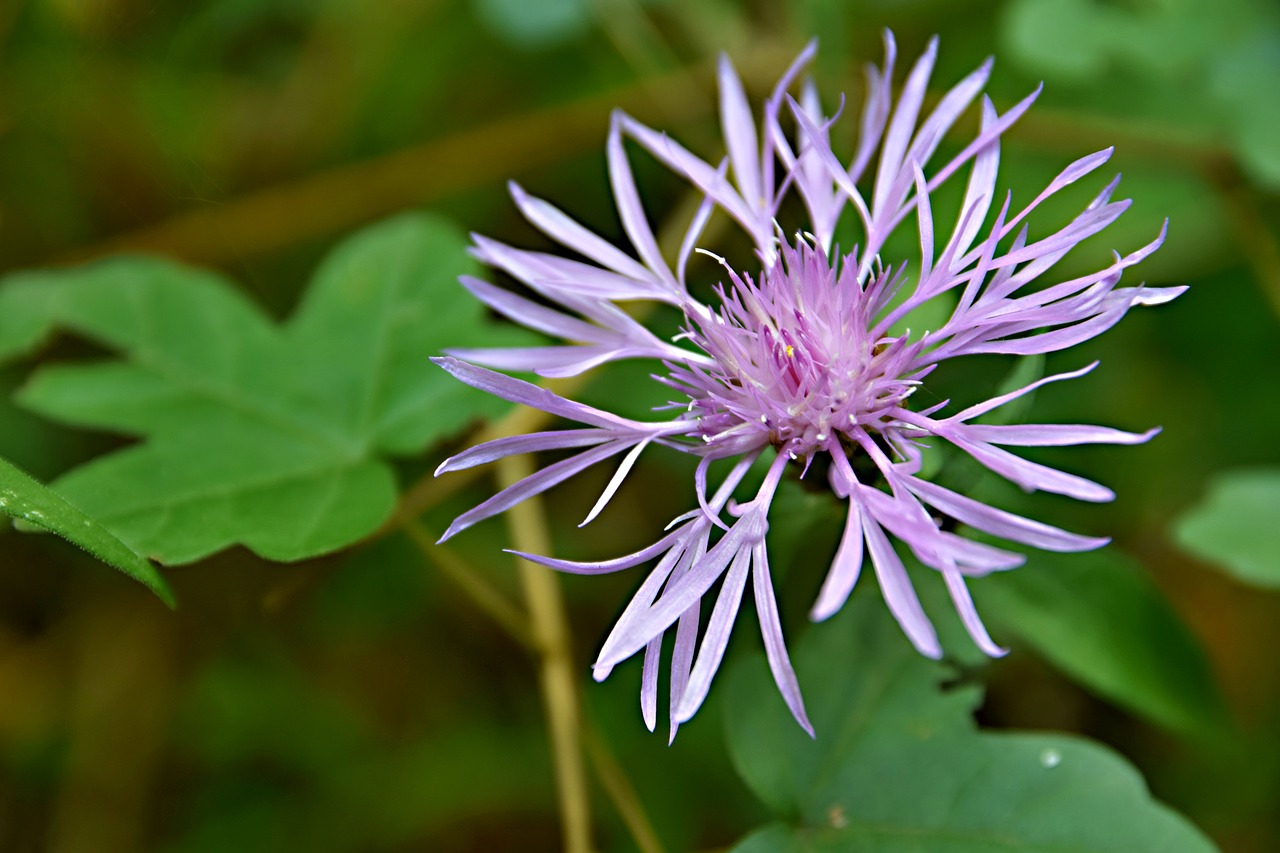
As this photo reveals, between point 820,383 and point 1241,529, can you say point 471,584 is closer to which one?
point 820,383

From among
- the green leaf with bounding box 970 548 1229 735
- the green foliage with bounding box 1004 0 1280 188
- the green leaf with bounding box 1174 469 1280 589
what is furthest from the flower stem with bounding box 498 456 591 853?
the green foliage with bounding box 1004 0 1280 188

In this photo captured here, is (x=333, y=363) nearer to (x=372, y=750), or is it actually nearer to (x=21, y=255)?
(x=372, y=750)

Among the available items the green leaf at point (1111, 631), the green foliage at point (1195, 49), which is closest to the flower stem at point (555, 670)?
the green leaf at point (1111, 631)

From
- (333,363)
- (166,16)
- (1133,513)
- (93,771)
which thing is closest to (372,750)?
(93,771)

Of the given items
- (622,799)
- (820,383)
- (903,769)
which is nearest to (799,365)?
(820,383)

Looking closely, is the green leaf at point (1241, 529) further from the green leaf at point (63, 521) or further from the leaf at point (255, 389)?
the green leaf at point (63, 521)
